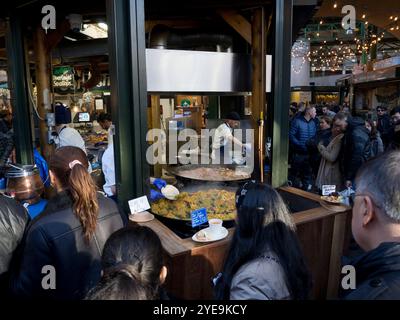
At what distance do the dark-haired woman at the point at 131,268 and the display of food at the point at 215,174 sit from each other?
2.49m

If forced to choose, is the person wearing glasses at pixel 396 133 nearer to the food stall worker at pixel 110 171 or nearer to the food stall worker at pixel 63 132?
the food stall worker at pixel 110 171

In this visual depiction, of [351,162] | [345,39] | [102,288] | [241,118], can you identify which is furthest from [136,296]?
[345,39]

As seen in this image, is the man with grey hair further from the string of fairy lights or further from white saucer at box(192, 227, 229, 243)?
the string of fairy lights

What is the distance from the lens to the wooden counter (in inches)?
82.7

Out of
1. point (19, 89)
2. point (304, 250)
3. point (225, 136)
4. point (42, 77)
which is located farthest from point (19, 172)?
point (225, 136)

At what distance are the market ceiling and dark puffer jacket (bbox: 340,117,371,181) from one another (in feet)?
11.1

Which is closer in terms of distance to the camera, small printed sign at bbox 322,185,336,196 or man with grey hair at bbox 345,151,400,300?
man with grey hair at bbox 345,151,400,300

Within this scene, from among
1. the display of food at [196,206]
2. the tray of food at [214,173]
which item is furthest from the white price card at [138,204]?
the tray of food at [214,173]

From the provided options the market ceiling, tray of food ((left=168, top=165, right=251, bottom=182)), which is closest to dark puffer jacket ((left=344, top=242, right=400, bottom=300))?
tray of food ((left=168, top=165, right=251, bottom=182))

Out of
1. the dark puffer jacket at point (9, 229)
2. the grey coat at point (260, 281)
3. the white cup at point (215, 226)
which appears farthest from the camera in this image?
the white cup at point (215, 226)

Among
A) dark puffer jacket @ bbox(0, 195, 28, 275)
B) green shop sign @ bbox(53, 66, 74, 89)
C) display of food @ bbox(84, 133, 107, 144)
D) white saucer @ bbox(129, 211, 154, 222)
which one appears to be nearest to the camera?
dark puffer jacket @ bbox(0, 195, 28, 275)

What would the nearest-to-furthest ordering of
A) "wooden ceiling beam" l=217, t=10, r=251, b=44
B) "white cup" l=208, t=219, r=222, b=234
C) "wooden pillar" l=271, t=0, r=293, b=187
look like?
1. "white cup" l=208, t=219, r=222, b=234
2. "wooden pillar" l=271, t=0, r=293, b=187
3. "wooden ceiling beam" l=217, t=10, r=251, b=44

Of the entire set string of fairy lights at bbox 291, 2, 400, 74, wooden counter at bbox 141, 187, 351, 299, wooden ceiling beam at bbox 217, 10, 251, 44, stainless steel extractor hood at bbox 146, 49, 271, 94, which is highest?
string of fairy lights at bbox 291, 2, 400, 74

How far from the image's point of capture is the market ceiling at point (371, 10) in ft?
22.2
